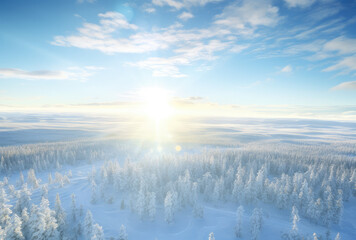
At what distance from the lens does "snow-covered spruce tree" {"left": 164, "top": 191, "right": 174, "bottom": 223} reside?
2000 inches


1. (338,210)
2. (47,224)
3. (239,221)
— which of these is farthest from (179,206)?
(338,210)

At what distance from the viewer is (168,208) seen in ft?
167

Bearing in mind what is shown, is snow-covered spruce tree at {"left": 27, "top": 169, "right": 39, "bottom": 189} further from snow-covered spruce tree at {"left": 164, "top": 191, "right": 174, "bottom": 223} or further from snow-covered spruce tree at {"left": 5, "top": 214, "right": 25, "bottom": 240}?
snow-covered spruce tree at {"left": 164, "top": 191, "right": 174, "bottom": 223}

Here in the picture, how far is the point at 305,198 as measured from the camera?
60.9m

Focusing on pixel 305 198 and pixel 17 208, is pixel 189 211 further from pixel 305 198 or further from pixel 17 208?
pixel 17 208

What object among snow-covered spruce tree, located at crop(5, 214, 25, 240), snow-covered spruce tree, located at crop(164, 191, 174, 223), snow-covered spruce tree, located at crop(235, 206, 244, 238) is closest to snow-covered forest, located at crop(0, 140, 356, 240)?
snow-covered spruce tree, located at crop(235, 206, 244, 238)

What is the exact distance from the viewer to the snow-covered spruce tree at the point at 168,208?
50.8 m

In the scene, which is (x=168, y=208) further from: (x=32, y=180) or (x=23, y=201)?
(x=32, y=180)

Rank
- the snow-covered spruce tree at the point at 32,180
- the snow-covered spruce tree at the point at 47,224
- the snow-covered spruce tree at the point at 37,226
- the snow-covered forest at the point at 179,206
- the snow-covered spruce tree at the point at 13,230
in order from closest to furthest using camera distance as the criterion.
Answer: the snow-covered spruce tree at the point at 13,230, the snow-covered spruce tree at the point at 37,226, the snow-covered spruce tree at the point at 47,224, the snow-covered forest at the point at 179,206, the snow-covered spruce tree at the point at 32,180

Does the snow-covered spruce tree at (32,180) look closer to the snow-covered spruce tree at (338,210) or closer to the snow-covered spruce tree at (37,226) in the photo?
the snow-covered spruce tree at (37,226)

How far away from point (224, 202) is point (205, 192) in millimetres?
8514

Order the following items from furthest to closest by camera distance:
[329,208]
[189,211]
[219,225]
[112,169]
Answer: [112,169]
[189,211]
[329,208]
[219,225]

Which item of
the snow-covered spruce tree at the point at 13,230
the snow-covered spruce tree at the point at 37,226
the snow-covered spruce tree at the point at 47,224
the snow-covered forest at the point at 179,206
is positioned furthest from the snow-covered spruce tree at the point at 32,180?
the snow-covered spruce tree at the point at 37,226

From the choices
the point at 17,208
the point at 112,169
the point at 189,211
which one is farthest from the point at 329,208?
the point at 17,208
